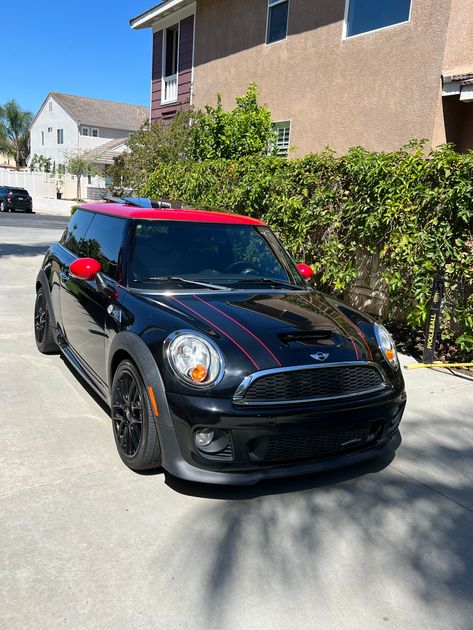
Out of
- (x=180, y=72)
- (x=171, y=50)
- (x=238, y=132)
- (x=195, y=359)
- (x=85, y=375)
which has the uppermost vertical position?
(x=171, y=50)

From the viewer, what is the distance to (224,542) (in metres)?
2.71

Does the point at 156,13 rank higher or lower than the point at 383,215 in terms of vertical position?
higher

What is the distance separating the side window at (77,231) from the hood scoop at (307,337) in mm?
2486

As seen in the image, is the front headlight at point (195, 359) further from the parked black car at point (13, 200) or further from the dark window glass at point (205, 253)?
the parked black car at point (13, 200)

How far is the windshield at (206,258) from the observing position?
3846 mm

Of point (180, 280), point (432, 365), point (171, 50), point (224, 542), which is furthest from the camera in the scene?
point (171, 50)

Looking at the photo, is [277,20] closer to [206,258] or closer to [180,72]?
[180,72]

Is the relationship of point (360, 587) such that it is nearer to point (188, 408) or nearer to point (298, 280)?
point (188, 408)

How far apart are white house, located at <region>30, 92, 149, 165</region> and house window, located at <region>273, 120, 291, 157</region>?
32443 mm

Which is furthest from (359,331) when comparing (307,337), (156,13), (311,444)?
(156,13)

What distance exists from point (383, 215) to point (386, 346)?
3267 mm

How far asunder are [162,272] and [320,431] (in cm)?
168

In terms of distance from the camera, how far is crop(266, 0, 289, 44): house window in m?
11.5

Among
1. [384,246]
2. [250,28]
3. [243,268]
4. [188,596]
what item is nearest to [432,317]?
[384,246]
